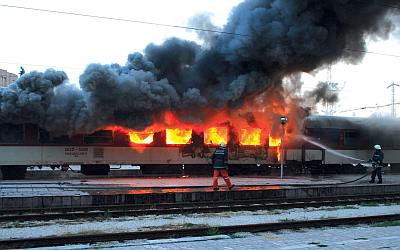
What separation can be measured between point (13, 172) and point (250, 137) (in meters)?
10.9

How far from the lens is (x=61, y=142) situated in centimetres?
1969

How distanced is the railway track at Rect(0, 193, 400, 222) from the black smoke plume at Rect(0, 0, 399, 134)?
7541 mm

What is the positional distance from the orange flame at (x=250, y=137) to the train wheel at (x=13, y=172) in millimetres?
9996

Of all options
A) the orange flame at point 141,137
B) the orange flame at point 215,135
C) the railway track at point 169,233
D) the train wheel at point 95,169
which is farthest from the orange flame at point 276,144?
the railway track at point 169,233

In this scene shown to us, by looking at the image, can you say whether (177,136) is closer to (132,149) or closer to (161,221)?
(132,149)

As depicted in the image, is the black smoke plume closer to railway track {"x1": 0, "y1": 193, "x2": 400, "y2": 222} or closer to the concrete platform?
the concrete platform

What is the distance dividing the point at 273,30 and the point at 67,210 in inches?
536

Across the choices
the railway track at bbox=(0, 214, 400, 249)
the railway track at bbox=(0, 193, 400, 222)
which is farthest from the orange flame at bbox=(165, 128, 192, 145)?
the railway track at bbox=(0, 214, 400, 249)

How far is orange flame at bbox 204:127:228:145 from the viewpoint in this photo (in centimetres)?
2180

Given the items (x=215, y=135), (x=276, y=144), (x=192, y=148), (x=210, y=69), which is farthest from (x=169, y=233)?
(x=276, y=144)

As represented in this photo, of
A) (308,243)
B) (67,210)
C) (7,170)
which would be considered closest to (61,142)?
(7,170)

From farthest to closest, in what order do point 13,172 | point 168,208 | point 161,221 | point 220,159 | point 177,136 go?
point 177,136, point 13,172, point 220,159, point 168,208, point 161,221

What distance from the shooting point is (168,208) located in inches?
488

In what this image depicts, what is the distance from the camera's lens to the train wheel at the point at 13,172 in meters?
19.2
